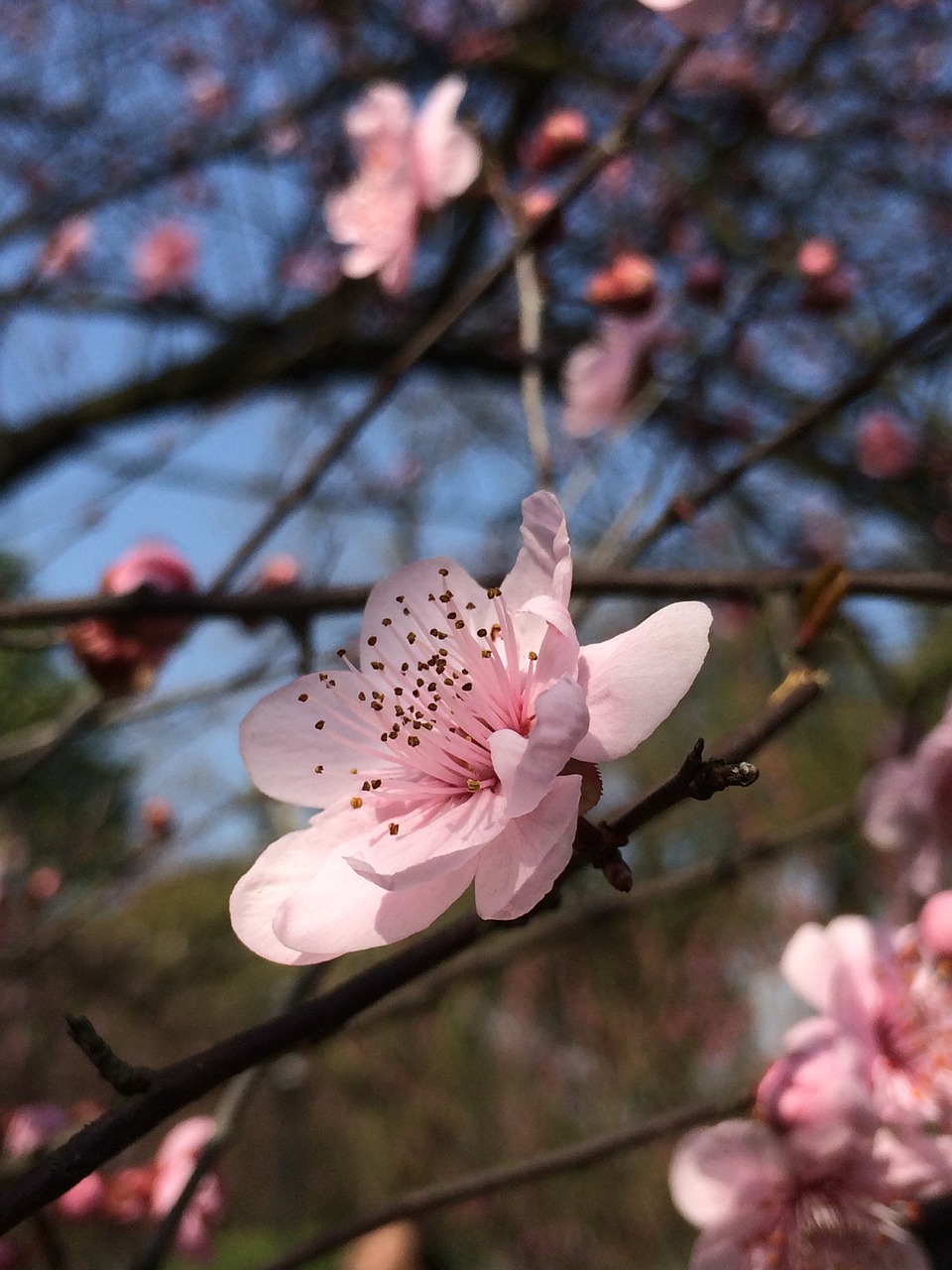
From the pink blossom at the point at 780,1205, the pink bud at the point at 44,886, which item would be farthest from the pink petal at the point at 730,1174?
the pink bud at the point at 44,886

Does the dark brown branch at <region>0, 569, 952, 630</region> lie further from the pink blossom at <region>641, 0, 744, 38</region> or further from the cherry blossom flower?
the pink blossom at <region>641, 0, 744, 38</region>

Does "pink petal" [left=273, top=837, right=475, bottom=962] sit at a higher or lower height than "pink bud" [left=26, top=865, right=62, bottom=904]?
higher

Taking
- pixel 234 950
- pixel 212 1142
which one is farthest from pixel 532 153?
pixel 234 950

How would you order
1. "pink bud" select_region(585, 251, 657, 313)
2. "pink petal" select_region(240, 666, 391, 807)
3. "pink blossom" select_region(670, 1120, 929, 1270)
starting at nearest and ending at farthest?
"pink petal" select_region(240, 666, 391, 807), "pink blossom" select_region(670, 1120, 929, 1270), "pink bud" select_region(585, 251, 657, 313)

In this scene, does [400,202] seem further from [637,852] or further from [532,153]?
[637,852]

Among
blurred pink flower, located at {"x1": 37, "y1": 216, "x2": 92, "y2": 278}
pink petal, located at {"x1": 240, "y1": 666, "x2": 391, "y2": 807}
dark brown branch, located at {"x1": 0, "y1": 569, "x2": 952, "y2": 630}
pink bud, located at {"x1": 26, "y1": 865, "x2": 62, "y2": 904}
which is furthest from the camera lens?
blurred pink flower, located at {"x1": 37, "y1": 216, "x2": 92, "y2": 278}

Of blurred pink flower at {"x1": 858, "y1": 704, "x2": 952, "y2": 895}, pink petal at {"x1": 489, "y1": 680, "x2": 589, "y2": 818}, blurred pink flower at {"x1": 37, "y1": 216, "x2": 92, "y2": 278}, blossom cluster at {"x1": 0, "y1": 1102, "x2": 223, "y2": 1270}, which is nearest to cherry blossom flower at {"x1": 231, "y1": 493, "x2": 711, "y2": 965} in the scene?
pink petal at {"x1": 489, "y1": 680, "x2": 589, "y2": 818}

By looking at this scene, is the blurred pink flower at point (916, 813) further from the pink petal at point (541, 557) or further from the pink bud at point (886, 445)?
the pink bud at point (886, 445)
